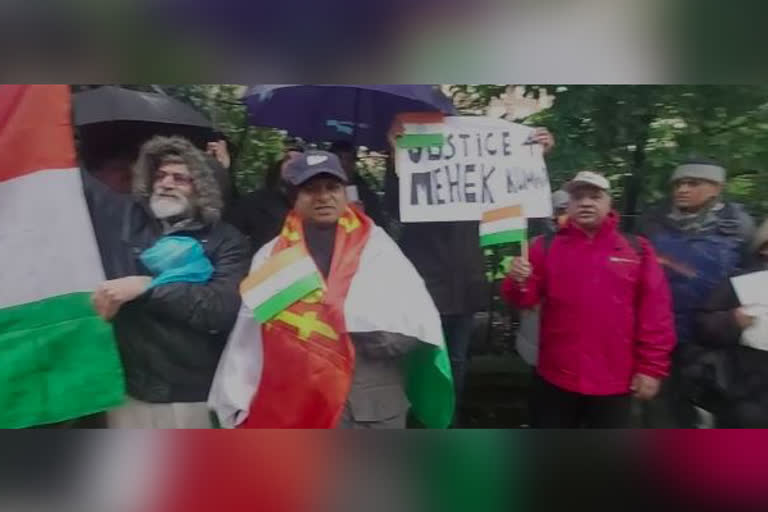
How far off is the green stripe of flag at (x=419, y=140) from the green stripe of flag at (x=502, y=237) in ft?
0.87

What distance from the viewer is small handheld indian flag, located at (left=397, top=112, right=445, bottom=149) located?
7.30 ft

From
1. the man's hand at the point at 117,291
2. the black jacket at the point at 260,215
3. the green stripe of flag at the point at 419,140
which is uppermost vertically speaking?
the green stripe of flag at the point at 419,140

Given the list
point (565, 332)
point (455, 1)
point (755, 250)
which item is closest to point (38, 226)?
point (455, 1)

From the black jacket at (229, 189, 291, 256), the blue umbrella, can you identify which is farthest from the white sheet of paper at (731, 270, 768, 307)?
the black jacket at (229, 189, 291, 256)

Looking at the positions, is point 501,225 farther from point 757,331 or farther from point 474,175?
point 757,331

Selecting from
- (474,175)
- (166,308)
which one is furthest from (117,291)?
(474,175)

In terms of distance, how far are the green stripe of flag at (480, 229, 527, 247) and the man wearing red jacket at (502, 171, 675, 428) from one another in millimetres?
53

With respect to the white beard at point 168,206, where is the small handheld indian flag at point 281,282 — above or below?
below

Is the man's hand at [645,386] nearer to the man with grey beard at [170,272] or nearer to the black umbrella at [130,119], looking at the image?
the man with grey beard at [170,272]

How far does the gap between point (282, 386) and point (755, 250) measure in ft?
4.03

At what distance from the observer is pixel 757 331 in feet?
7.43

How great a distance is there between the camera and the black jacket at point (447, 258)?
2.23 m

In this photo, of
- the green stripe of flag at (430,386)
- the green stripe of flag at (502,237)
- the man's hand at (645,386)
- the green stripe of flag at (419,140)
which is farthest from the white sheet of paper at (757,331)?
the green stripe of flag at (419,140)

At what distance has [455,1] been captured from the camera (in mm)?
2273
